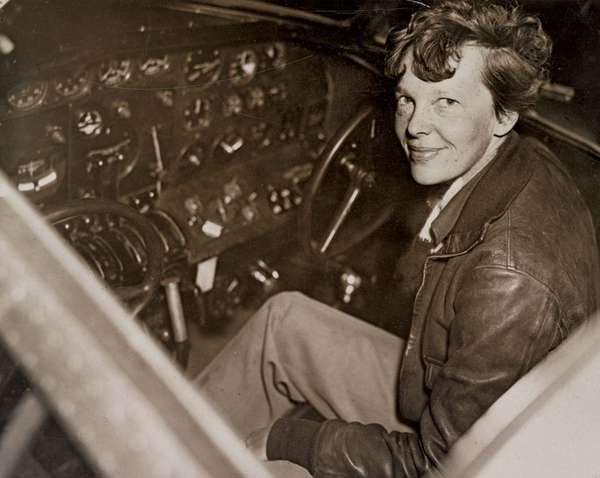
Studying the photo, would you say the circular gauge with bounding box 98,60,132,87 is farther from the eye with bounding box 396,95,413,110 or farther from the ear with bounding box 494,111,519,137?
the ear with bounding box 494,111,519,137

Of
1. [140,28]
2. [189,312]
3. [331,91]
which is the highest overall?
[140,28]

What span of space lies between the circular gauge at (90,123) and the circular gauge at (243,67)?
0.34 m

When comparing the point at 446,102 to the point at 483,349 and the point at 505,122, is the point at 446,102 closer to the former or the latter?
the point at 505,122

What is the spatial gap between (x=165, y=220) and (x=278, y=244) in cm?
35

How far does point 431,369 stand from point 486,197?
0.26 m

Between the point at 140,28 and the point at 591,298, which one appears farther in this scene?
the point at 140,28

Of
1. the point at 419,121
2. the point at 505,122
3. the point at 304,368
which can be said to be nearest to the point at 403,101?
the point at 419,121

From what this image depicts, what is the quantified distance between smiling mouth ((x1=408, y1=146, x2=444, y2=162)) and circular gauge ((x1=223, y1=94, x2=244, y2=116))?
23.8 inches

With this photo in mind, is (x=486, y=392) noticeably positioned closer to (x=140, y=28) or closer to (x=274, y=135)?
(x=140, y=28)

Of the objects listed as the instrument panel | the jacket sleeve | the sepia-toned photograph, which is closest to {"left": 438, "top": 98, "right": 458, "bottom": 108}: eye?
the sepia-toned photograph

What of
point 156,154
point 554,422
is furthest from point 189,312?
point 554,422

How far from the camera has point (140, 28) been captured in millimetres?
1025

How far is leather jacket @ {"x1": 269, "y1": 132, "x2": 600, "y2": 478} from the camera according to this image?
657mm

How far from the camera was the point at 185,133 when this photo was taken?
129cm
